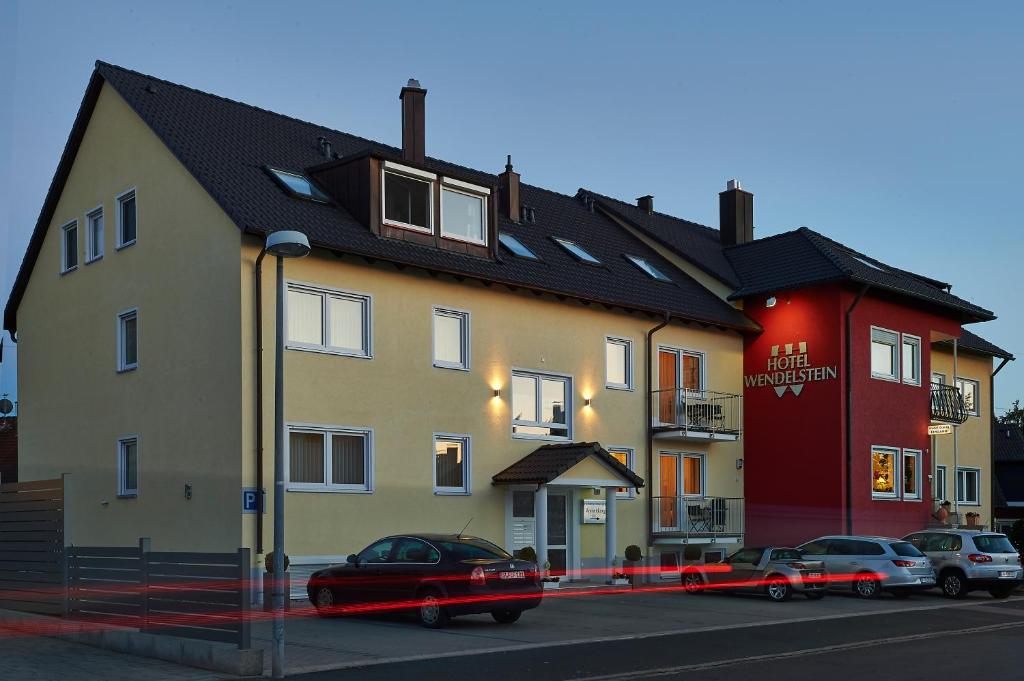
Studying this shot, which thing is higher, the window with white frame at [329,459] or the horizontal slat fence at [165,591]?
the window with white frame at [329,459]

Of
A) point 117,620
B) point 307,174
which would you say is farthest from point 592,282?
point 117,620

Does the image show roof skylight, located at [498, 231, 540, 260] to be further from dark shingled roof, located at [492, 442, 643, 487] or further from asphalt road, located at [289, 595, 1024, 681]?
asphalt road, located at [289, 595, 1024, 681]

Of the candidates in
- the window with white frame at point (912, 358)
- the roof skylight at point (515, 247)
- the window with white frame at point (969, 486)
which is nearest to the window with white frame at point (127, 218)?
the roof skylight at point (515, 247)

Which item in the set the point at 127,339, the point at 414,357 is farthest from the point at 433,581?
the point at 127,339

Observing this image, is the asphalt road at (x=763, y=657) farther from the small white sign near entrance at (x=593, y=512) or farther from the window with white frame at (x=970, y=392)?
the window with white frame at (x=970, y=392)

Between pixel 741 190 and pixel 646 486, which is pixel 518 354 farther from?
pixel 741 190

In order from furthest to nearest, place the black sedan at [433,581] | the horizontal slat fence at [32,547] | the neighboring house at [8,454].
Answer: the neighboring house at [8,454] → the horizontal slat fence at [32,547] → the black sedan at [433,581]

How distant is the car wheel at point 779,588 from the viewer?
2308cm

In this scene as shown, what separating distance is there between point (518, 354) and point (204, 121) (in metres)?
8.31

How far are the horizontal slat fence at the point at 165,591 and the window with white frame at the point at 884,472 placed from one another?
788 inches

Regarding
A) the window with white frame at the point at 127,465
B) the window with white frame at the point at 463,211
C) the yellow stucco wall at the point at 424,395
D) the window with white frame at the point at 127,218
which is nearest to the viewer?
the yellow stucco wall at the point at 424,395

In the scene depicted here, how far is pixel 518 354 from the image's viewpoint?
25.2 meters

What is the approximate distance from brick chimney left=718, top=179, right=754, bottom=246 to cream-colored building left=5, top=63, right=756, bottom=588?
6418mm

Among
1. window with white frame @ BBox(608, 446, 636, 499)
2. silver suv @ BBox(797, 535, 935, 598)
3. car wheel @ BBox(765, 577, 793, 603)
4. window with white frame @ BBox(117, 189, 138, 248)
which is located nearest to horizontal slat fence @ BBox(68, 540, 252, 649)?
window with white frame @ BBox(117, 189, 138, 248)
